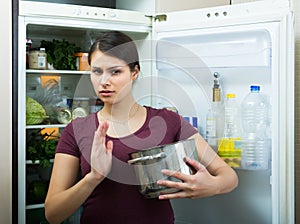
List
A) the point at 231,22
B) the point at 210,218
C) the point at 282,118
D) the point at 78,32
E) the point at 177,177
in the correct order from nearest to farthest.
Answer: the point at 177,177, the point at 282,118, the point at 231,22, the point at 210,218, the point at 78,32

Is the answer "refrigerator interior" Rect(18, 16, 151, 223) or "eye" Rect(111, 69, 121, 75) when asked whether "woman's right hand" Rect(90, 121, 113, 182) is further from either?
"refrigerator interior" Rect(18, 16, 151, 223)

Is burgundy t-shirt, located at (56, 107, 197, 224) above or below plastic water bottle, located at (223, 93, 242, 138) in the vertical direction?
below

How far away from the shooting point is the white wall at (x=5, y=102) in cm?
165

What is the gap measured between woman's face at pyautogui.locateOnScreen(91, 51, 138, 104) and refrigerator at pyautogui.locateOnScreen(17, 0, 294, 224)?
0.47 ft

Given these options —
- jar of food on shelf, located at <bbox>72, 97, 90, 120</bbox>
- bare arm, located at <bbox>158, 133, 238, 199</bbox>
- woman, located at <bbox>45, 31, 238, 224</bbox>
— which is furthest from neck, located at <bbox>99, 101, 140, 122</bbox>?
jar of food on shelf, located at <bbox>72, 97, 90, 120</bbox>

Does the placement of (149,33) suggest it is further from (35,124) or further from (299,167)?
(299,167)

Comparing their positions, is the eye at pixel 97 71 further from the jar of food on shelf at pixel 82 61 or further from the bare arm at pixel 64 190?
the jar of food on shelf at pixel 82 61

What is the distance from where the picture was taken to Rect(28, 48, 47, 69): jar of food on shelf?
184 centimetres

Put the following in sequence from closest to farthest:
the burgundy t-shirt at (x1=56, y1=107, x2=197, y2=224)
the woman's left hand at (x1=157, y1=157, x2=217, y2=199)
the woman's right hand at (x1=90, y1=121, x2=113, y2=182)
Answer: the woman's right hand at (x1=90, y1=121, x2=113, y2=182) → the woman's left hand at (x1=157, y1=157, x2=217, y2=199) → the burgundy t-shirt at (x1=56, y1=107, x2=197, y2=224)

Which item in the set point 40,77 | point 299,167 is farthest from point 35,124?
point 299,167

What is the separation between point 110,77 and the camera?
1.38 meters

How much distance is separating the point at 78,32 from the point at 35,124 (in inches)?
18.7

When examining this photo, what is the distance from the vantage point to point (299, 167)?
6.30 feet

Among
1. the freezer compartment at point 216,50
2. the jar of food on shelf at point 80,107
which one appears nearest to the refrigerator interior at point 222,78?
the freezer compartment at point 216,50
